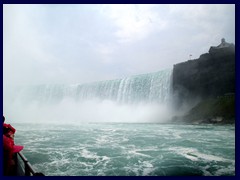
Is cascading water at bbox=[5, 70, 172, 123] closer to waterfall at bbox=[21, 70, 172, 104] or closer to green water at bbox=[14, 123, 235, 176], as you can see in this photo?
waterfall at bbox=[21, 70, 172, 104]

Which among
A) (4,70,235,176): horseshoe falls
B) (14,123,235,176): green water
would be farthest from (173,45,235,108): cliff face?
(14,123,235,176): green water

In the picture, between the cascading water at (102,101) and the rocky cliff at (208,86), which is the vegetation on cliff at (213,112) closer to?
the rocky cliff at (208,86)

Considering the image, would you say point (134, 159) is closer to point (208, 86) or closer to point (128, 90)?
point (208, 86)

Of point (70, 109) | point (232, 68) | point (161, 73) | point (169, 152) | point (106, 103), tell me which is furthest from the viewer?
point (70, 109)

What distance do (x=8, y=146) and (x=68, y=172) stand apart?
4.84m

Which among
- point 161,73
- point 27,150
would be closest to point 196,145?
point 27,150

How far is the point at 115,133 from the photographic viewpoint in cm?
1905

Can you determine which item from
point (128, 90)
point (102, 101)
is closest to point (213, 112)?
point (128, 90)

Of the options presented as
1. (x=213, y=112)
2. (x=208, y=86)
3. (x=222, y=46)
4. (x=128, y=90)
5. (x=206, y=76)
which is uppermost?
(x=222, y=46)

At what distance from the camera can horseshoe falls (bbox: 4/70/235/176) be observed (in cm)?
884

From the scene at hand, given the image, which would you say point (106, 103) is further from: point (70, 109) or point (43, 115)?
point (43, 115)

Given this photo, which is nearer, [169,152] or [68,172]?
[68,172]

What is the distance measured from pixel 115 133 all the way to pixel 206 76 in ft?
68.7

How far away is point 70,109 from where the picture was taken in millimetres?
48625
